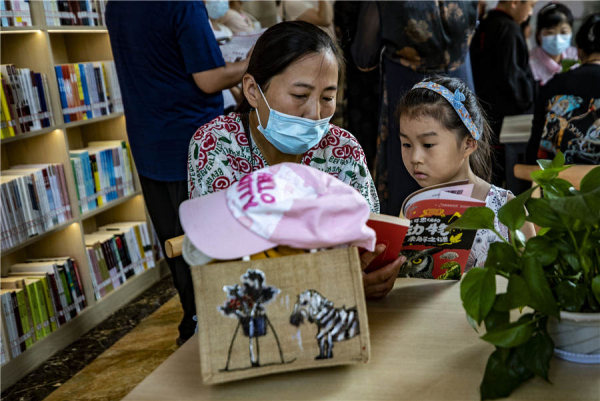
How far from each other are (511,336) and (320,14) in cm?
305

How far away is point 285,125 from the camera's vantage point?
1.57m

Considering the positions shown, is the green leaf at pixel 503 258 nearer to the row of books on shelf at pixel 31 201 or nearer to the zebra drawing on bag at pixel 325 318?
the zebra drawing on bag at pixel 325 318

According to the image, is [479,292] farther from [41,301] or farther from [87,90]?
[87,90]

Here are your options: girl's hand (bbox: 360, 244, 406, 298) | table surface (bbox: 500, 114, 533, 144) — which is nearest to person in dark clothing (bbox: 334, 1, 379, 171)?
table surface (bbox: 500, 114, 533, 144)

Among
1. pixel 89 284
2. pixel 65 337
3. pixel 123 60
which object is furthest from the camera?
pixel 89 284

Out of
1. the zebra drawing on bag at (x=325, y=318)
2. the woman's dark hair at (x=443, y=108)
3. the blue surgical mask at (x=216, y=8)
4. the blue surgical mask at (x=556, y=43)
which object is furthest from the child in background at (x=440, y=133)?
the blue surgical mask at (x=556, y=43)

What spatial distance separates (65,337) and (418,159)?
2013 mm

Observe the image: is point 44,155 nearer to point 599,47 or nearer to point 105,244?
point 105,244

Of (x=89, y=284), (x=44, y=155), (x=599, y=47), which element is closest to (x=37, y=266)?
(x=89, y=284)

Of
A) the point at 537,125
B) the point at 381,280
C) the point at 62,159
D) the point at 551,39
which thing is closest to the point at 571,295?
the point at 381,280

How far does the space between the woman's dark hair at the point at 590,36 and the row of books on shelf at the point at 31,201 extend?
2.45 m

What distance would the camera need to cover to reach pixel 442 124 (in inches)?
71.8

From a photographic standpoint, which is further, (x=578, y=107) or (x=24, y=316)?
(x=24, y=316)

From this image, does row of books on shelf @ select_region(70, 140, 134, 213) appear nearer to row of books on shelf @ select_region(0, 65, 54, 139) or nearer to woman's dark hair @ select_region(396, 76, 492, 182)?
row of books on shelf @ select_region(0, 65, 54, 139)
